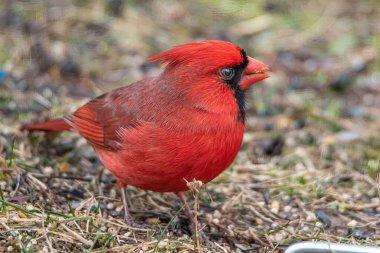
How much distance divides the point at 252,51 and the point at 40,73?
1.94m

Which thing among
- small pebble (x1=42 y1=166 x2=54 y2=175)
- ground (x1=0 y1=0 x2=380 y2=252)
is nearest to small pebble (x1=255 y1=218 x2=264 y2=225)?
ground (x1=0 y1=0 x2=380 y2=252)

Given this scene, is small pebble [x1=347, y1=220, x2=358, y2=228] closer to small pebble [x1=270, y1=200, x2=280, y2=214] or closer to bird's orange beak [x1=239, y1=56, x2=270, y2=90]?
small pebble [x1=270, y1=200, x2=280, y2=214]

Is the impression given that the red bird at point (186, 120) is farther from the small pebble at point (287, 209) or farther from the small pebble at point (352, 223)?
the small pebble at point (352, 223)

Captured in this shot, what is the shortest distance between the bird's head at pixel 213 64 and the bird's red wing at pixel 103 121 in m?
0.39

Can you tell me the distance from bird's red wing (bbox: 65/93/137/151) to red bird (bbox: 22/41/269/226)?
0.6 inches

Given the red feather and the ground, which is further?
the ground

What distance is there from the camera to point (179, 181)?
11.6 ft

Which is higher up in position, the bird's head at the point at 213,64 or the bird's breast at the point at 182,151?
the bird's head at the point at 213,64

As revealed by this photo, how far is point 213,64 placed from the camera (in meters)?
3.58

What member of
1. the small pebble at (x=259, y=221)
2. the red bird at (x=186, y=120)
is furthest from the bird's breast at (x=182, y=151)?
the small pebble at (x=259, y=221)

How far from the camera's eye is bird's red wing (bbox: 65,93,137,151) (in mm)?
3867

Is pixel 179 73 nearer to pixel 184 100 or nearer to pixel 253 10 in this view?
pixel 184 100

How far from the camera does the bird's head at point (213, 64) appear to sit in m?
3.57

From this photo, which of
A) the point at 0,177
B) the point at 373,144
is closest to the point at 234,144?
the point at 0,177
